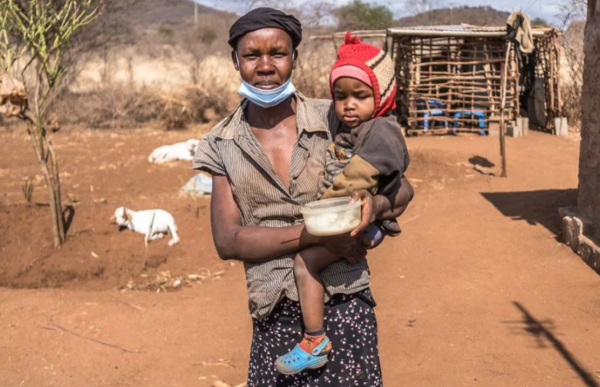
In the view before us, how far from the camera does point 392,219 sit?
192 cm

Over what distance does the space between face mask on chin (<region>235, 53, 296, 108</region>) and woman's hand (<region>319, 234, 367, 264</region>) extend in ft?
1.31

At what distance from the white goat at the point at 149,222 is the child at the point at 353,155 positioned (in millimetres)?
4972

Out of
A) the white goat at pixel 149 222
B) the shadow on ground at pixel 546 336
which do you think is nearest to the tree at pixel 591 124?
the shadow on ground at pixel 546 336

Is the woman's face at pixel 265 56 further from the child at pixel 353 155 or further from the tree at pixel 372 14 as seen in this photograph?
the tree at pixel 372 14

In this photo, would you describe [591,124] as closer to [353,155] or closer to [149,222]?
[149,222]

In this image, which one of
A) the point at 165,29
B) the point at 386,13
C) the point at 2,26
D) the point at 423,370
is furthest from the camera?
the point at 165,29

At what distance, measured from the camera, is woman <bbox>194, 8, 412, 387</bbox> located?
1882 mm

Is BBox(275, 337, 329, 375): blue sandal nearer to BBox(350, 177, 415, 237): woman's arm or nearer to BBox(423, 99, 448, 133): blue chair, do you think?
BBox(350, 177, 415, 237): woman's arm

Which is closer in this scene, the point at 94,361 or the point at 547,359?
the point at 547,359

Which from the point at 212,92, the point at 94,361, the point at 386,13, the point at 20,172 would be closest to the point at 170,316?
the point at 94,361

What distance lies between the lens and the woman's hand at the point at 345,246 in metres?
1.79

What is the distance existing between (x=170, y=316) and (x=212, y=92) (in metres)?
10.7

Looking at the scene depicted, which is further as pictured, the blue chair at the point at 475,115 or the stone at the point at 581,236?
the blue chair at the point at 475,115

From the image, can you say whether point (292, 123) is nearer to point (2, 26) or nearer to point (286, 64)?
point (286, 64)
